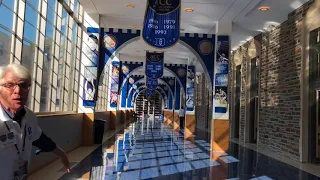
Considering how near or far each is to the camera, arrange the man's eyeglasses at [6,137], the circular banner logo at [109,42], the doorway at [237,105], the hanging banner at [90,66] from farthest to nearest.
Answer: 1. the doorway at [237,105]
2. the circular banner logo at [109,42]
3. the hanging banner at [90,66]
4. the man's eyeglasses at [6,137]

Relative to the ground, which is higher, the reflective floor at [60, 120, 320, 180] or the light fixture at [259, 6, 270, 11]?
the light fixture at [259, 6, 270, 11]

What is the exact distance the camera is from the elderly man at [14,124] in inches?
54.4

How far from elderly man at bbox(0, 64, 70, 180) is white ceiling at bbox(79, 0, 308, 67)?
6834 mm

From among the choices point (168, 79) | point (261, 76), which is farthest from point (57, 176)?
point (168, 79)

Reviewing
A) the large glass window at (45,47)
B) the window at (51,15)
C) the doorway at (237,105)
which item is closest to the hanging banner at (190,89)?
the doorway at (237,105)

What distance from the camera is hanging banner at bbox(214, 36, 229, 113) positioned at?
9.40 meters

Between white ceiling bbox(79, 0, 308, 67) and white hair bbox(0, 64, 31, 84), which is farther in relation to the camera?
white ceiling bbox(79, 0, 308, 67)

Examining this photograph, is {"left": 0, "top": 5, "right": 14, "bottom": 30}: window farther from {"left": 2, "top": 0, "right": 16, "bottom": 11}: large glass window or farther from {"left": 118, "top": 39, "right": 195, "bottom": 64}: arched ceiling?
{"left": 118, "top": 39, "right": 195, "bottom": 64}: arched ceiling

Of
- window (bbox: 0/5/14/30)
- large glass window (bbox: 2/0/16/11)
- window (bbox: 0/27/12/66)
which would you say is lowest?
window (bbox: 0/27/12/66)

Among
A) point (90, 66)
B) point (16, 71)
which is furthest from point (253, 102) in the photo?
point (16, 71)

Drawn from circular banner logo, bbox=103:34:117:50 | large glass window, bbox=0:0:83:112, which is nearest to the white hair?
large glass window, bbox=0:0:83:112

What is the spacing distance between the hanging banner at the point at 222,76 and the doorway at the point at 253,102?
209 cm

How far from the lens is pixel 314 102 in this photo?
24.6 ft

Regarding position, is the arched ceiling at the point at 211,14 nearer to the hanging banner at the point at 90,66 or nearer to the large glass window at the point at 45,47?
the hanging banner at the point at 90,66
